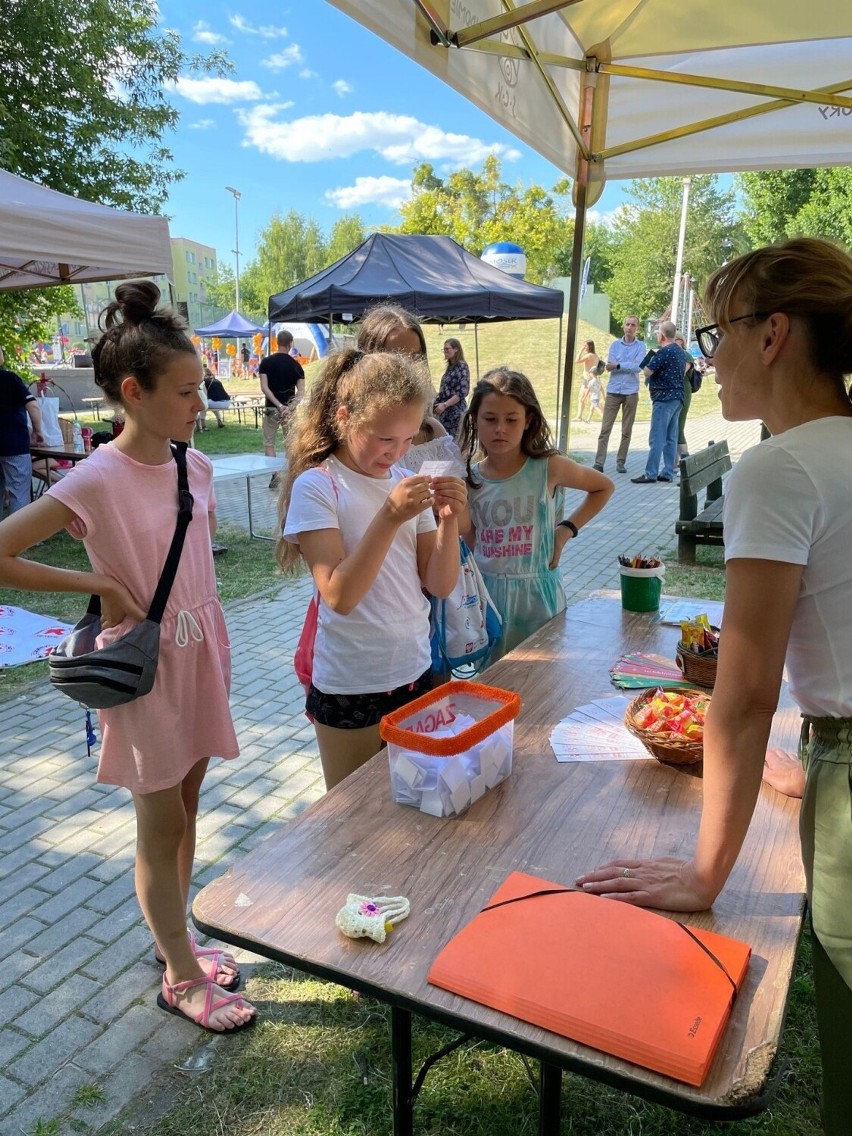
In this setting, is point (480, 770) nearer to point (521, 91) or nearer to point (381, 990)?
point (381, 990)

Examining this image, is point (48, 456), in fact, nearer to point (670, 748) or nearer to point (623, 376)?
point (623, 376)

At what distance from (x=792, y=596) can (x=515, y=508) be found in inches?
67.0

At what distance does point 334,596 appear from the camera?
179 centimetres

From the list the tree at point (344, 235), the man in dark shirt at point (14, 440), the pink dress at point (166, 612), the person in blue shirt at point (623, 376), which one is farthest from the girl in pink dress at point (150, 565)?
the tree at point (344, 235)

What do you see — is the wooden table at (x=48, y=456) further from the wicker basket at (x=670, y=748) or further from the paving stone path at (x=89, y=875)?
the wicker basket at (x=670, y=748)

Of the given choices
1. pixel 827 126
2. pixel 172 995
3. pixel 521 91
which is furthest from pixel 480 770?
pixel 827 126

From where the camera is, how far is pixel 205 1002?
6.97 feet

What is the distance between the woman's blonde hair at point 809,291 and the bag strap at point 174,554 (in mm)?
1260

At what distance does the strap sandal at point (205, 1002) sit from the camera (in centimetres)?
Answer: 210

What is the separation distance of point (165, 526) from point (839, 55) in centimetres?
317

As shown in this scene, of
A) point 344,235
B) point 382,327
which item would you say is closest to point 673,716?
point 382,327

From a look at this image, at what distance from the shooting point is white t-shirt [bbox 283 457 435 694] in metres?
1.93

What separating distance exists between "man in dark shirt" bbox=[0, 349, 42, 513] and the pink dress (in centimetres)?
602

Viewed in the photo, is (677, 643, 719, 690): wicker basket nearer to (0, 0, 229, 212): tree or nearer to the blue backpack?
the blue backpack
